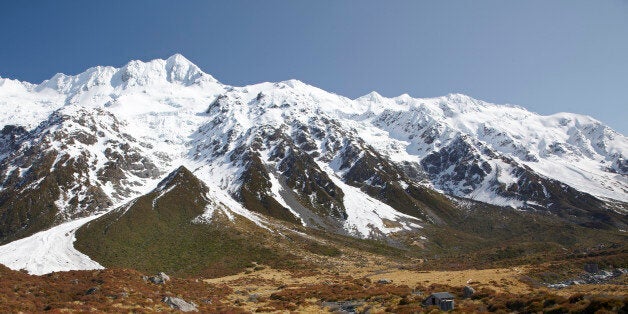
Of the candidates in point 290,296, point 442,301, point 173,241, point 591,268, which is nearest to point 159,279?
point 290,296

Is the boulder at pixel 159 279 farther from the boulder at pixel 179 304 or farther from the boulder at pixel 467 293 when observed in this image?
the boulder at pixel 467 293

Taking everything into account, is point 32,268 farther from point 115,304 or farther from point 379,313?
point 379,313

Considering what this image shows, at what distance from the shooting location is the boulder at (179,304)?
42.4 metres

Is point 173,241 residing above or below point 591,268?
above

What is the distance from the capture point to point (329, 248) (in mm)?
158500

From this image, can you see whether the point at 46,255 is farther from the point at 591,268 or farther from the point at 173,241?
the point at 591,268

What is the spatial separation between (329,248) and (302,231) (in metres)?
39.8

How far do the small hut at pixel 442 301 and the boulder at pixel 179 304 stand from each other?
22.5 m

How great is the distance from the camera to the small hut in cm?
3672

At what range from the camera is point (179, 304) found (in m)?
43.1

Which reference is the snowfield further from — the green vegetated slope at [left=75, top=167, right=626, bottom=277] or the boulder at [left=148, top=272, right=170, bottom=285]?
the boulder at [left=148, top=272, right=170, bottom=285]

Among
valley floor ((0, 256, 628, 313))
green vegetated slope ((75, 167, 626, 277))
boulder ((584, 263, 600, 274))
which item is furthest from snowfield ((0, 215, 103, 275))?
boulder ((584, 263, 600, 274))

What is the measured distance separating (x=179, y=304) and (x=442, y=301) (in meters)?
25.6

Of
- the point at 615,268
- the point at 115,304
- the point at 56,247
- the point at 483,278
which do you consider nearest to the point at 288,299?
the point at 115,304
